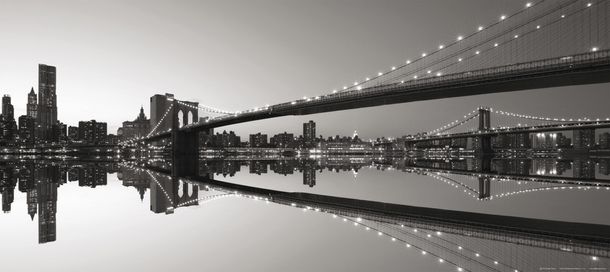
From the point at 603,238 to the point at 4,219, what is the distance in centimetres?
1052

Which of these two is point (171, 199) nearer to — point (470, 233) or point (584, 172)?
point (470, 233)

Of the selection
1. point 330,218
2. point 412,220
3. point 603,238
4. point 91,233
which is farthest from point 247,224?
point 603,238

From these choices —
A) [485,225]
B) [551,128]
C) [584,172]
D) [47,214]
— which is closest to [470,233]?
[485,225]

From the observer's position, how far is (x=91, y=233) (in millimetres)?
7445

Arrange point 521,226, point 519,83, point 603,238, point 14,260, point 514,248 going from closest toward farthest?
point 14,260 → point 514,248 → point 603,238 → point 521,226 → point 519,83

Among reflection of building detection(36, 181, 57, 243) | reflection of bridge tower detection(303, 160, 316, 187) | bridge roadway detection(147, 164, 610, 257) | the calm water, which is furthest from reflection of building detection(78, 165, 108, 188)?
bridge roadway detection(147, 164, 610, 257)

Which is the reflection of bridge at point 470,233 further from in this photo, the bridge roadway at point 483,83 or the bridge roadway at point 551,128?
the bridge roadway at point 551,128

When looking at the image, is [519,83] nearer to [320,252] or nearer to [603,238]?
[603,238]

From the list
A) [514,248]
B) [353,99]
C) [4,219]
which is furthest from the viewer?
[353,99]

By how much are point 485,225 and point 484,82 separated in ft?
58.8

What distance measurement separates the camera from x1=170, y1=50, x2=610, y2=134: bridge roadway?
20594 mm

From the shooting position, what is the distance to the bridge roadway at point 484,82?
67.6 feet

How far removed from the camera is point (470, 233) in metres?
7.43

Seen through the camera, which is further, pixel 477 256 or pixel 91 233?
pixel 91 233
